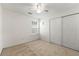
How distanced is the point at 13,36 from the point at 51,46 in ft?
4.79

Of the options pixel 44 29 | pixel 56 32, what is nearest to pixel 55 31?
pixel 56 32

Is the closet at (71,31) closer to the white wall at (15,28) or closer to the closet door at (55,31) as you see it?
the closet door at (55,31)

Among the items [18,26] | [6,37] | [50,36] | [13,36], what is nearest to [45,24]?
[50,36]

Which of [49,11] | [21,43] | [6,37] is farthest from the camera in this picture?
[21,43]

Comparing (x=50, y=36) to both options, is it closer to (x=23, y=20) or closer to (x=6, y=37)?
(x=23, y=20)

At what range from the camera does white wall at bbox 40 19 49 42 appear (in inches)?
98.5

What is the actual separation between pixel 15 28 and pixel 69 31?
1.98 m

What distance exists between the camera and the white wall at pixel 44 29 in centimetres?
250

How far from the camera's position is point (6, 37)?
105 inches

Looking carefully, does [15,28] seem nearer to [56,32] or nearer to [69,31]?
[56,32]

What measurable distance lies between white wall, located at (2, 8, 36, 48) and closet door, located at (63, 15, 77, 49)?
3.90 feet

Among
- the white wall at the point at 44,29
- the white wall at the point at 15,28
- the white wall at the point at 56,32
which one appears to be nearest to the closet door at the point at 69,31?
the white wall at the point at 56,32

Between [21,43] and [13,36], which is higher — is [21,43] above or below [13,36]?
below

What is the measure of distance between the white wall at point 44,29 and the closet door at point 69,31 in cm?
57
